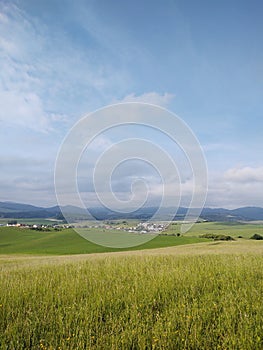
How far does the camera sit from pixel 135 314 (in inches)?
200

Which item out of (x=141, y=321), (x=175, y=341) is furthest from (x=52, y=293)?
(x=175, y=341)

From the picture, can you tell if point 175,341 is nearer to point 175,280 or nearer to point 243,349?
point 243,349

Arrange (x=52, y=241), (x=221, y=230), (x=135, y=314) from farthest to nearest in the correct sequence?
(x=221, y=230) → (x=52, y=241) → (x=135, y=314)

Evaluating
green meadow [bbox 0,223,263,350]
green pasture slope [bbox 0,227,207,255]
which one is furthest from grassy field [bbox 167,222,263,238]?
green meadow [bbox 0,223,263,350]

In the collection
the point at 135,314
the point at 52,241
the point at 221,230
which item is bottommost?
the point at 52,241

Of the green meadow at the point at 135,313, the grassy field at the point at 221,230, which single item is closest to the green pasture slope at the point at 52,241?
the grassy field at the point at 221,230

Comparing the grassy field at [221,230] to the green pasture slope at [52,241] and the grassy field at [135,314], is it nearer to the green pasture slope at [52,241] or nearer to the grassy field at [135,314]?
the green pasture slope at [52,241]

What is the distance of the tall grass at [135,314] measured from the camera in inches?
165

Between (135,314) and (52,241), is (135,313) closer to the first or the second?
(135,314)

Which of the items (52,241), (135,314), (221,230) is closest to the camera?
(135,314)

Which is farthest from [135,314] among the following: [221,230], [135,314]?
[221,230]

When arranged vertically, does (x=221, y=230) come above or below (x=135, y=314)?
above

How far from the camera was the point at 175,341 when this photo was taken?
4168 millimetres

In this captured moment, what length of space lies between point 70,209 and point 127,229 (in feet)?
34.3
